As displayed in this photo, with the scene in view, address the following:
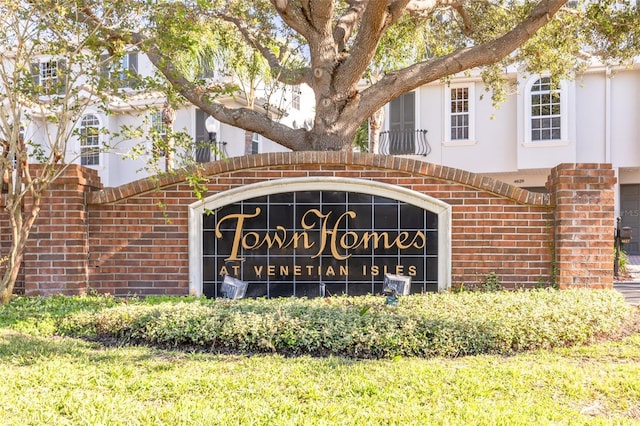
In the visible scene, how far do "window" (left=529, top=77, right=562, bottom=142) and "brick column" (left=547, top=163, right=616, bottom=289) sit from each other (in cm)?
1064

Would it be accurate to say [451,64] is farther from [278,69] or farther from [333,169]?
[278,69]

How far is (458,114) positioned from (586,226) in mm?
11814

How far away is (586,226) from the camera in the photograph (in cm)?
748

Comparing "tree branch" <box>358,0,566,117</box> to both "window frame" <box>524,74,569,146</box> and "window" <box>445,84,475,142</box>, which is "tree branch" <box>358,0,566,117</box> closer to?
"window frame" <box>524,74,569,146</box>

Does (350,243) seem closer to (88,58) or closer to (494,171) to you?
(88,58)

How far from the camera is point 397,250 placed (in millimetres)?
7859

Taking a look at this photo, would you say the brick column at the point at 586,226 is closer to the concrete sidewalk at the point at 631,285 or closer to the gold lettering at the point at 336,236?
the concrete sidewalk at the point at 631,285

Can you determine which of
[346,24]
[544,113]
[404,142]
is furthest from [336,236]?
[544,113]

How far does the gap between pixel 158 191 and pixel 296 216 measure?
188cm

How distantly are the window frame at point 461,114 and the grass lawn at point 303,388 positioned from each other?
13.8 metres

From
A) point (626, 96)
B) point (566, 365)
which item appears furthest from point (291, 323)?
point (626, 96)

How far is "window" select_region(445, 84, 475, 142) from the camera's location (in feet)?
61.2

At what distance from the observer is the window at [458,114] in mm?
18656

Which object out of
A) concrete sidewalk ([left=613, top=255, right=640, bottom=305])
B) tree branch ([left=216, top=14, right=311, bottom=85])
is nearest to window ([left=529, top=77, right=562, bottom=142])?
concrete sidewalk ([left=613, top=255, right=640, bottom=305])
